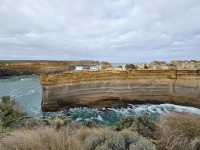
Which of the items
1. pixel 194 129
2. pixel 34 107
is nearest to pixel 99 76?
pixel 34 107

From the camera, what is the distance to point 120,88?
19.8 meters

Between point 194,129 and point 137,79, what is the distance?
46.3ft

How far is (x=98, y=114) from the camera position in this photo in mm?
16422

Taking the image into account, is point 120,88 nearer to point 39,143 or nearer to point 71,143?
point 71,143

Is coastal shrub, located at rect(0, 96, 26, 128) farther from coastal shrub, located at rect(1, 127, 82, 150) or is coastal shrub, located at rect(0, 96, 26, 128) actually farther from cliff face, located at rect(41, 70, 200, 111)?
cliff face, located at rect(41, 70, 200, 111)

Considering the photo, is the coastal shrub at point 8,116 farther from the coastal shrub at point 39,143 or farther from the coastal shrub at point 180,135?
the coastal shrub at point 180,135

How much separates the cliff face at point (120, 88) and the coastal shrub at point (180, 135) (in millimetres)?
12887

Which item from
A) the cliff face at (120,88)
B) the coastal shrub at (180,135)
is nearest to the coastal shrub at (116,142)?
the coastal shrub at (180,135)

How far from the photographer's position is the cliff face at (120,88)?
18.7 m

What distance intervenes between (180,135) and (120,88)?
14.1 m

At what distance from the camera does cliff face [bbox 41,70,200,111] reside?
1869cm

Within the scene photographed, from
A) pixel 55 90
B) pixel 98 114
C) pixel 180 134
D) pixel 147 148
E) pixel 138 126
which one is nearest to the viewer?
pixel 147 148

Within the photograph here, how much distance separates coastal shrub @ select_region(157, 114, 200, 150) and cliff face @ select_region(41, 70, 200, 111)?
1289cm

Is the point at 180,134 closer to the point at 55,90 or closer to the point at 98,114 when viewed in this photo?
the point at 98,114
